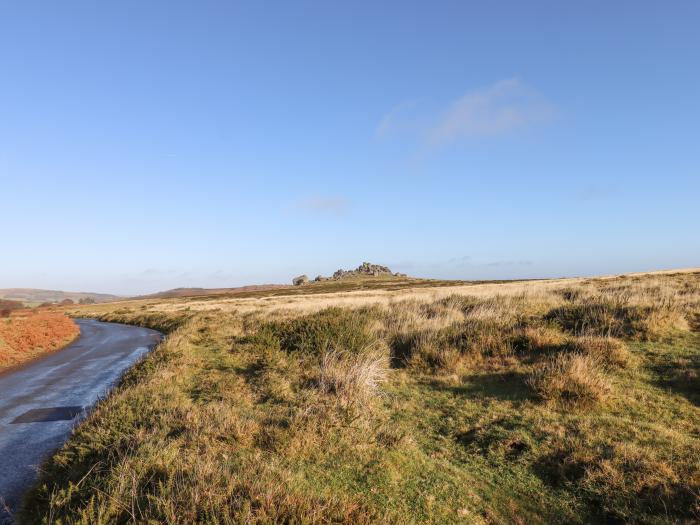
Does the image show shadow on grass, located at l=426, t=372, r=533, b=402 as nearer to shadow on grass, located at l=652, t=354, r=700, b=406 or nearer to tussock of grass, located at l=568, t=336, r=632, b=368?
tussock of grass, located at l=568, t=336, r=632, b=368

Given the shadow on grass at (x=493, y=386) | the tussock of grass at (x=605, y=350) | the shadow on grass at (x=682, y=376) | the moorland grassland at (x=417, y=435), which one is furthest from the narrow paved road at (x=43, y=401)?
the shadow on grass at (x=682, y=376)

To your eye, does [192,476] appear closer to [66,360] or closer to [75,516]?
[75,516]

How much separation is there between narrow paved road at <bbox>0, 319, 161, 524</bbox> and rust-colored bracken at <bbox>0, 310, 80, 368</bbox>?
1.11 m

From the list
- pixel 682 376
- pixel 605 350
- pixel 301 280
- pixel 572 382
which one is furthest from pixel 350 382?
pixel 301 280

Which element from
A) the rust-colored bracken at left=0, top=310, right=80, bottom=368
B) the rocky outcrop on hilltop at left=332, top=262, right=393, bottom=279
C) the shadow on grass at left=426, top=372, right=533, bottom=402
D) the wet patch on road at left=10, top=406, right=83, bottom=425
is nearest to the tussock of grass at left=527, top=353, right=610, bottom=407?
the shadow on grass at left=426, top=372, right=533, bottom=402

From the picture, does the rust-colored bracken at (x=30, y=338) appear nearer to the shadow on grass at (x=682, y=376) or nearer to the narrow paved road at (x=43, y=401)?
the narrow paved road at (x=43, y=401)

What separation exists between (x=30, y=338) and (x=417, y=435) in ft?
76.9

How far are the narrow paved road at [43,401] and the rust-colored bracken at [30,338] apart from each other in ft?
3.63

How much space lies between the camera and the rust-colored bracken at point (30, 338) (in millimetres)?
19141

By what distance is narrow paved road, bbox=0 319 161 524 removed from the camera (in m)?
6.73

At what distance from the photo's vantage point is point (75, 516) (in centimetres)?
456

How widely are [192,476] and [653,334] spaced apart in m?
12.4

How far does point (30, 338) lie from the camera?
22.4 m

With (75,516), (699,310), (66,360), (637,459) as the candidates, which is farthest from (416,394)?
(66,360)
